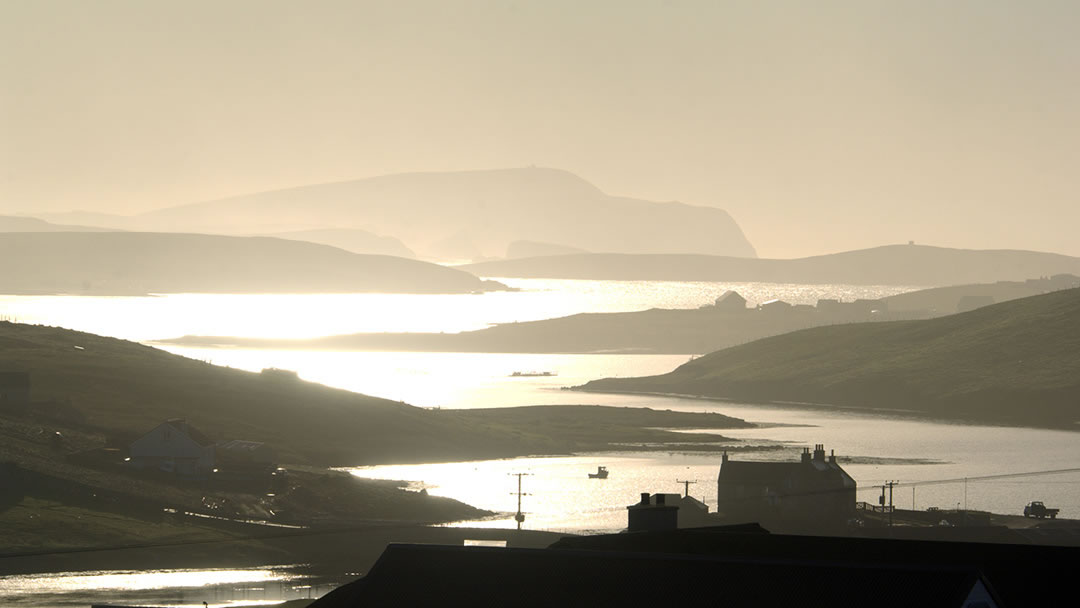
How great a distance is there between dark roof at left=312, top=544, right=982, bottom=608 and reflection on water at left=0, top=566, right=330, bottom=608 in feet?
118

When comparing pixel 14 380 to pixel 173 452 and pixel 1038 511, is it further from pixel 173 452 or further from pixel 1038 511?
pixel 1038 511

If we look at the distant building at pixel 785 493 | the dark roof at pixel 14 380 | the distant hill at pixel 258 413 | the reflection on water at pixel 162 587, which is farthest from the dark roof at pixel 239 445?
the distant building at pixel 785 493

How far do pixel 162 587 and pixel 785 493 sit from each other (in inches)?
1320

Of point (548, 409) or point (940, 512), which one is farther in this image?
point (548, 409)

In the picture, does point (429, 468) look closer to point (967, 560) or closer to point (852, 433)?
point (852, 433)

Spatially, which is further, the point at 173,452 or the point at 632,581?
the point at 173,452

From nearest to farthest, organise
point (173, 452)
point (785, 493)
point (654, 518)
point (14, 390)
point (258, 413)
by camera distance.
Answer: point (654, 518) < point (785, 493) < point (173, 452) < point (14, 390) < point (258, 413)

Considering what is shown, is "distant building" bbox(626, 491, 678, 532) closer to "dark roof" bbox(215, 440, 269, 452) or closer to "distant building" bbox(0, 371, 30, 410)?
"dark roof" bbox(215, 440, 269, 452)

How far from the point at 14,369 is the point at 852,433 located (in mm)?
82586

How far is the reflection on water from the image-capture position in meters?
66.0

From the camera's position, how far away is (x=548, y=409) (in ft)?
607

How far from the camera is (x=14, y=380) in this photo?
420 ft

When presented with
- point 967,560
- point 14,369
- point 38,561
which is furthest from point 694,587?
point 14,369

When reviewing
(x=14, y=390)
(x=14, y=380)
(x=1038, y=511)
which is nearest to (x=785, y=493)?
(x=1038, y=511)
